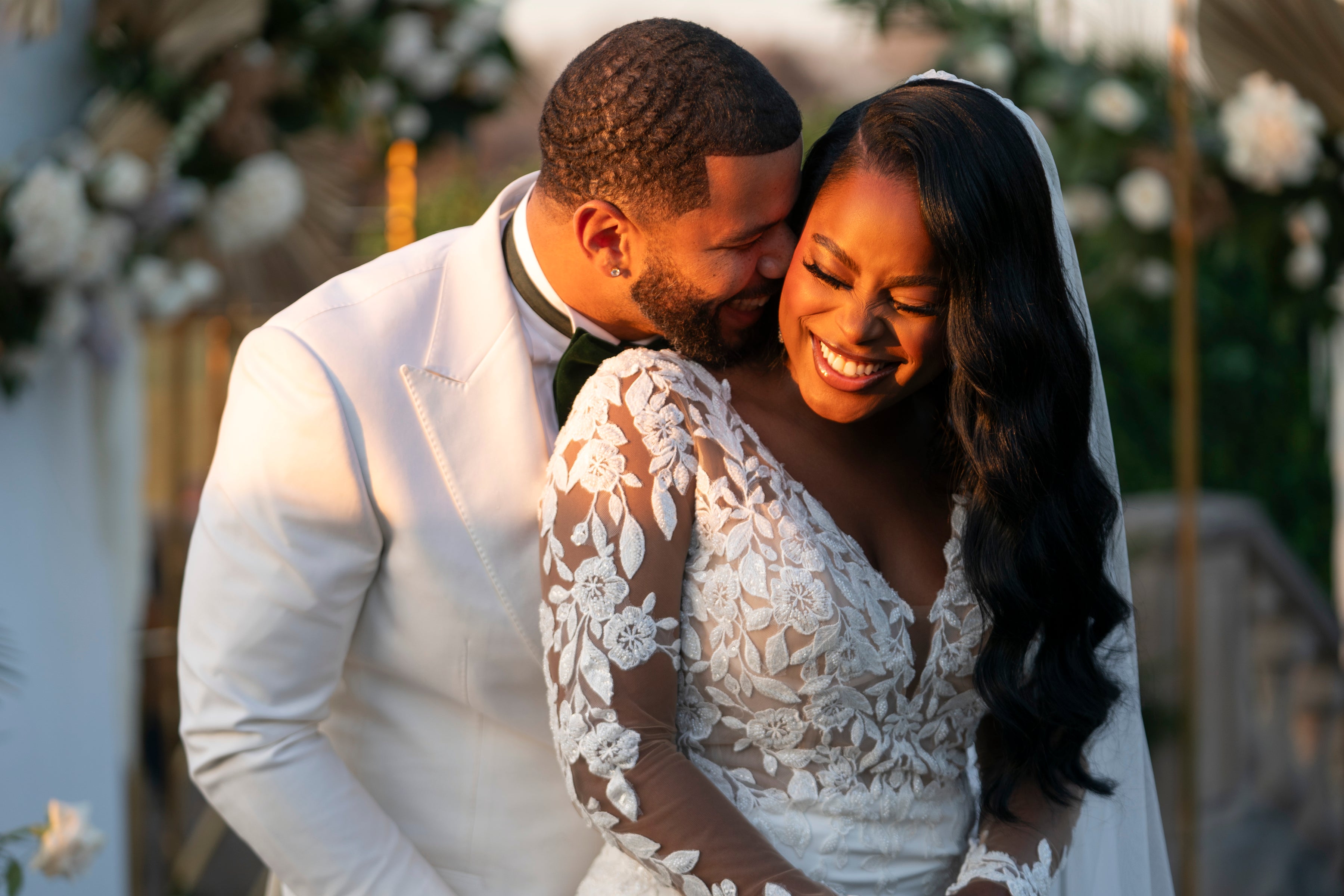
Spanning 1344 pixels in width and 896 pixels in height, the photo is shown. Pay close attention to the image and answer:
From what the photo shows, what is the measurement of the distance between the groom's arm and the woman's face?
71 centimetres

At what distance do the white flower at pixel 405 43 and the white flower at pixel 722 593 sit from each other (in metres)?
2.89

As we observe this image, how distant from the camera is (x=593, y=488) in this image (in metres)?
1.64

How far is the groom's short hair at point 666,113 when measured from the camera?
1.79 metres

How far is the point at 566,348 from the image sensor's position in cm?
200

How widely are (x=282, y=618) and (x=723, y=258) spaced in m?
0.86

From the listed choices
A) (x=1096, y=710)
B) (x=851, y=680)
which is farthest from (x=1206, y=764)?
(x=851, y=680)

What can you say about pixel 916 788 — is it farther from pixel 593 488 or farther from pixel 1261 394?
pixel 1261 394

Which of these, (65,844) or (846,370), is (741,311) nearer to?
(846,370)

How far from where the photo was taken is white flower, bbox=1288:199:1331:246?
4258 mm

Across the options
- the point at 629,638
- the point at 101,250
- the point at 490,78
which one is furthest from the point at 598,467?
A: the point at 490,78

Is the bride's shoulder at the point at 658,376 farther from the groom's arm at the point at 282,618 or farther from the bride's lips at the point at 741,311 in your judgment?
the groom's arm at the point at 282,618

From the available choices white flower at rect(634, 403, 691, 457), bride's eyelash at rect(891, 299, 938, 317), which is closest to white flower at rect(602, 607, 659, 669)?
white flower at rect(634, 403, 691, 457)

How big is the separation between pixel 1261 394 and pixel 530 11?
326cm

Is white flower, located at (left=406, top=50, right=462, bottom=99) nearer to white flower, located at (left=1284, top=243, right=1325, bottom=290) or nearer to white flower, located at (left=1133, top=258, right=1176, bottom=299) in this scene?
white flower, located at (left=1133, top=258, right=1176, bottom=299)
